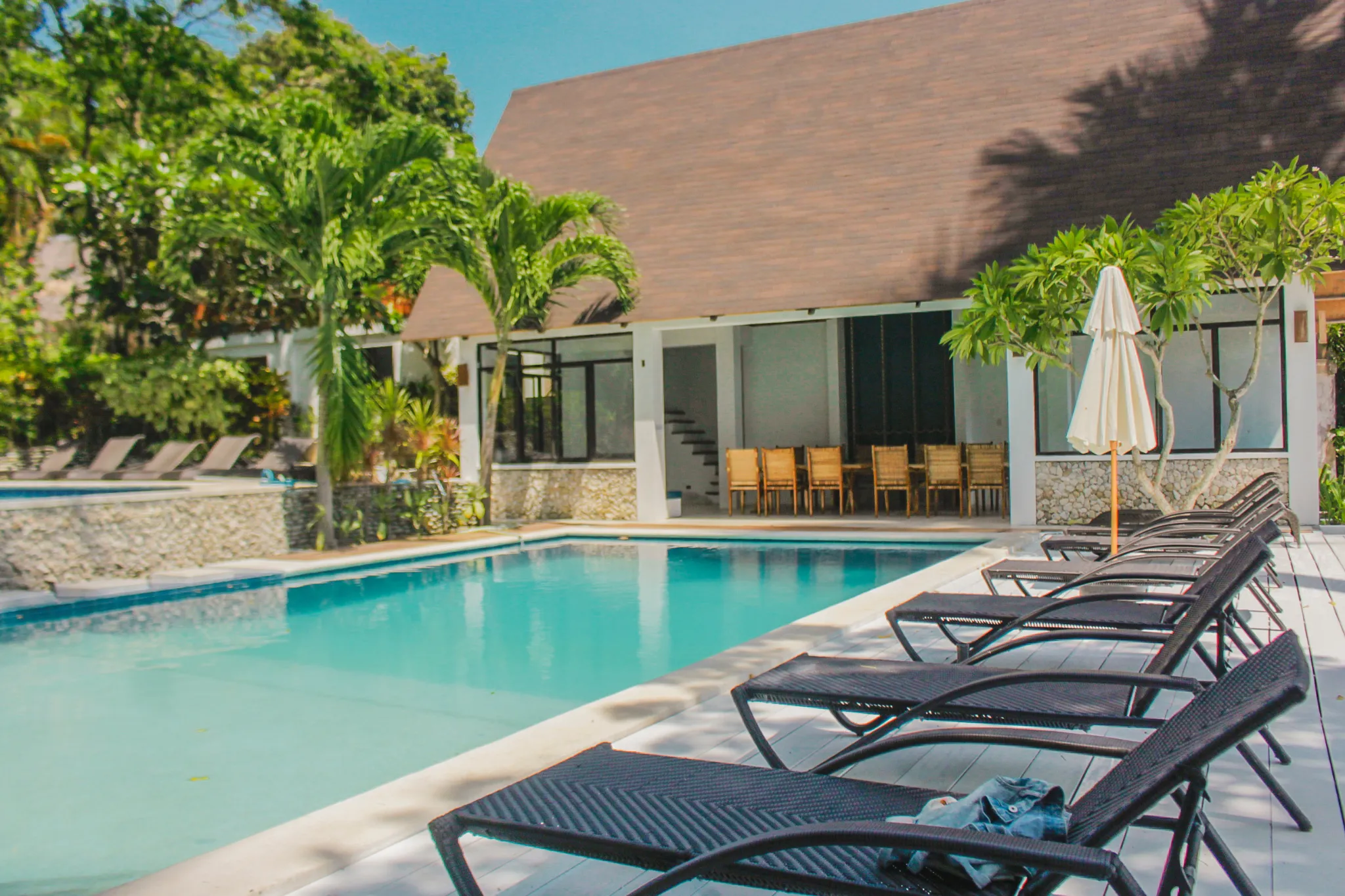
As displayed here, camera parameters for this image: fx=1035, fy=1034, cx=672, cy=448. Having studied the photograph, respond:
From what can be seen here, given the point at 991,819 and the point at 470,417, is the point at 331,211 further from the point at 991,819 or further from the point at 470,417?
the point at 991,819

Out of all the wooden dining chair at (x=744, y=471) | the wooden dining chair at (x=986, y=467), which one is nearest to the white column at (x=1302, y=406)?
the wooden dining chair at (x=986, y=467)

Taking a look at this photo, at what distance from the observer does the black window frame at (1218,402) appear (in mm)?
11250

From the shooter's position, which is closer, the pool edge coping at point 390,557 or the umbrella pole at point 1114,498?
the umbrella pole at point 1114,498

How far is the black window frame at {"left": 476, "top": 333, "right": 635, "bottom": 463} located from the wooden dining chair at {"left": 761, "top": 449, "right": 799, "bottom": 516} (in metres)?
1.89

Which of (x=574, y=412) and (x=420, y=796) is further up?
(x=574, y=412)

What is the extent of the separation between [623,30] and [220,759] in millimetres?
26936

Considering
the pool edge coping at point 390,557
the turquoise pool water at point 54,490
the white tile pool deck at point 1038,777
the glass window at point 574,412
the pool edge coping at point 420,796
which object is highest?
the glass window at point 574,412

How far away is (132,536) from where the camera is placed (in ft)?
32.7

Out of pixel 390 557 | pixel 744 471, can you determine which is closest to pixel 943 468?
pixel 744 471

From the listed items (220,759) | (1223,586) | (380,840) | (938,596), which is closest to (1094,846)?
(1223,586)

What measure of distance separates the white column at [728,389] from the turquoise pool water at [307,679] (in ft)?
18.8

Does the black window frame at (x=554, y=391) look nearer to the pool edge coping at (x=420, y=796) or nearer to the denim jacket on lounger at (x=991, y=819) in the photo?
the pool edge coping at (x=420, y=796)

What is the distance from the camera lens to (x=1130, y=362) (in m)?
6.38

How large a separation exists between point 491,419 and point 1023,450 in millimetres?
6852
